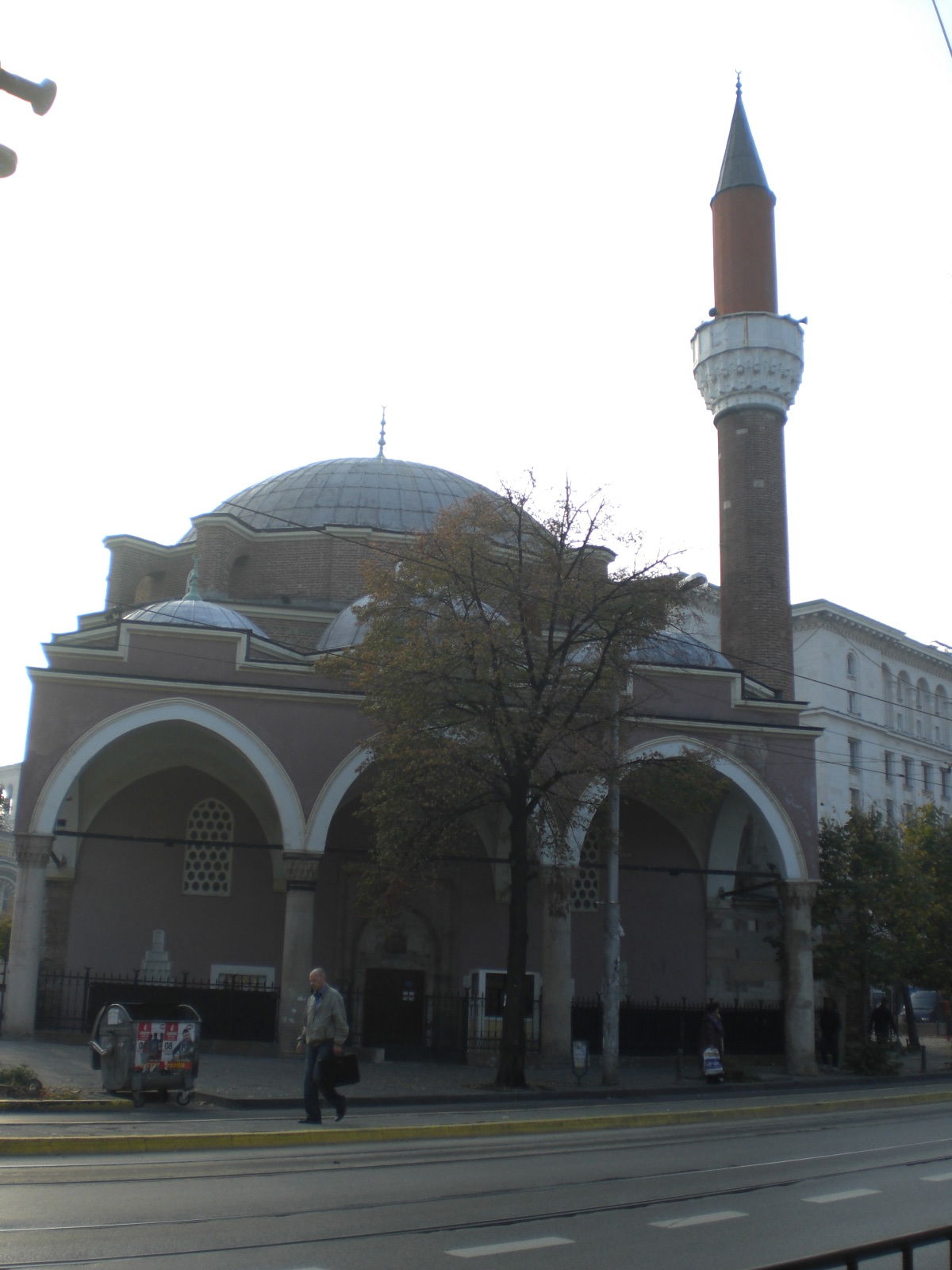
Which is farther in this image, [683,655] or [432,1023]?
[432,1023]

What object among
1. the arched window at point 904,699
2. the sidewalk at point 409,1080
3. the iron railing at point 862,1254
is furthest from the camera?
the arched window at point 904,699

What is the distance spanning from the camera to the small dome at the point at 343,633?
2169cm

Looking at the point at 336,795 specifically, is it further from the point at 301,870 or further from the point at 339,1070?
the point at 339,1070

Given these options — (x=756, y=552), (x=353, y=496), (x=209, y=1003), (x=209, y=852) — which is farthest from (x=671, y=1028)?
(x=353, y=496)

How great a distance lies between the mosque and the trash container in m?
5.66

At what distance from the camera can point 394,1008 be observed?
21.9 metres

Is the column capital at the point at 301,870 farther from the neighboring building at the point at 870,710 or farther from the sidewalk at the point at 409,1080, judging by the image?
the neighboring building at the point at 870,710

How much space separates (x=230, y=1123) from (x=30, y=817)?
8671 mm

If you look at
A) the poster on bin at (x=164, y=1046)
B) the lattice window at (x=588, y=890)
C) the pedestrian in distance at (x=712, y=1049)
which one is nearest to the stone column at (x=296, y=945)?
the pedestrian in distance at (x=712, y=1049)

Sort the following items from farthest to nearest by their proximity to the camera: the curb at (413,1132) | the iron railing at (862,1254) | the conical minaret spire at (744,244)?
1. the conical minaret spire at (744,244)
2. the curb at (413,1132)
3. the iron railing at (862,1254)

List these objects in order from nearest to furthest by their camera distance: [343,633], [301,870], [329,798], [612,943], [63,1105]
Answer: [63,1105]
[612,943]
[301,870]
[329,798]
[343,633]

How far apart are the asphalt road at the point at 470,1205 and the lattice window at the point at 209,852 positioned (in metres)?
12.8

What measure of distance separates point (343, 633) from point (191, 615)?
287cm

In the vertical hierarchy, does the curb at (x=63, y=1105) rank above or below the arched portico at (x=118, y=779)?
below
